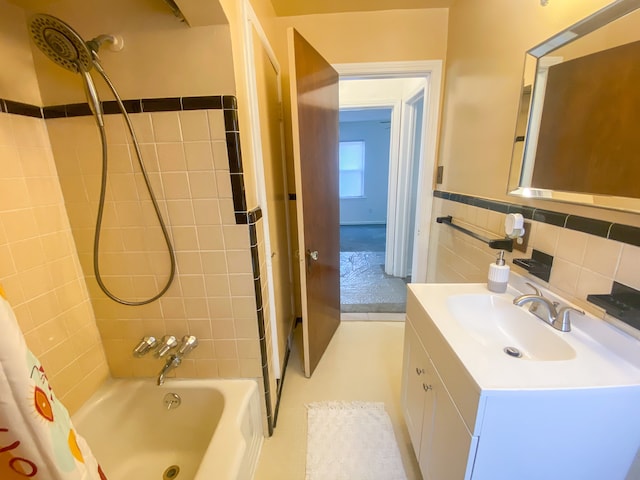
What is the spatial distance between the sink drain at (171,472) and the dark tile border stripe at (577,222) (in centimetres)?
183

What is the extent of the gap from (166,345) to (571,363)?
144 cm

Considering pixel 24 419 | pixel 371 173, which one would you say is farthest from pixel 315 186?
pixel 371 173

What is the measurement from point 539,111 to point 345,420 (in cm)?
170

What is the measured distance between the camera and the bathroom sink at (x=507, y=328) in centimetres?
85

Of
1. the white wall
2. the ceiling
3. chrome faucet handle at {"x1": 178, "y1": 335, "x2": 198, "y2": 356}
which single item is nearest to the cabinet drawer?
chrome faucet handle at {"x1": 178, "y1": 335, "x2": 198, "y2": 356}

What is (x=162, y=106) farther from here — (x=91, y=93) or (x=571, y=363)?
(x=571, y=363)

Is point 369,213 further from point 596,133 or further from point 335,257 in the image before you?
point 596,133

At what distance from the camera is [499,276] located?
108cm

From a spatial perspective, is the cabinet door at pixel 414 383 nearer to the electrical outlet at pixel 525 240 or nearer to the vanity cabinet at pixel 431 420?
the vanity cabinet at pixel 431 420

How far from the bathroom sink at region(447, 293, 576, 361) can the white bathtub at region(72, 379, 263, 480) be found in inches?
38.8

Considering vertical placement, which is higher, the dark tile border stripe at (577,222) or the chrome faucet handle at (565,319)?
the dark tile border stripe at (577,222)

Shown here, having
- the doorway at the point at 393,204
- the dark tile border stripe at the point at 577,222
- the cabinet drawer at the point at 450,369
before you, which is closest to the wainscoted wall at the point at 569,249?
the dark tile border stripe at the point at 577,222

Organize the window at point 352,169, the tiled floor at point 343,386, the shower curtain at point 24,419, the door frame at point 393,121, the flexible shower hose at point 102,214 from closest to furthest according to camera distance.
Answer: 1. the shower curtain at point 24,419
2. the flexible shower hose at point 102,214
3. the tiled floor at point 343,386
4. the door frame at point 393,121
5. the window at point 352,169

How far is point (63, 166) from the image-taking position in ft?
3.51
